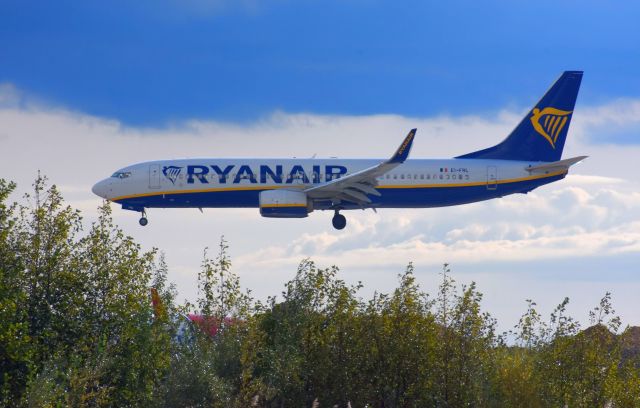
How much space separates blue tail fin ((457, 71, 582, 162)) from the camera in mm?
88375

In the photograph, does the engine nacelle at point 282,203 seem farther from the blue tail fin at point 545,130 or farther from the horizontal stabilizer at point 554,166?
the horizontal stabilizer at point 554,166

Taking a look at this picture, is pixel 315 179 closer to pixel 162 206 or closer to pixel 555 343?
pixel 162 206

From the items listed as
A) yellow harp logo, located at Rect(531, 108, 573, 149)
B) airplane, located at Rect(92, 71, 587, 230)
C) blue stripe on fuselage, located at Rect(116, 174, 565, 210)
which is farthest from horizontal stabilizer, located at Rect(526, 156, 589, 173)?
yellow harp logo, located at Rect(531, 108, 573, 149)

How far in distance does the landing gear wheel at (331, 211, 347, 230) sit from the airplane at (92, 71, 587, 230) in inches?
3.0

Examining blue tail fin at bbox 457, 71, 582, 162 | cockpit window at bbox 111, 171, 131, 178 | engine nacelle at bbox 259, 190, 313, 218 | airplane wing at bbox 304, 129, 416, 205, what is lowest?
engine nacelle at bbox 259, 190, 313, 218

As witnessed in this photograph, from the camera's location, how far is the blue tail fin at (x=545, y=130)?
88.4 meters

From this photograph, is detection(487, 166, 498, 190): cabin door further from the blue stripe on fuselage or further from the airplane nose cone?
the airplane nose cone

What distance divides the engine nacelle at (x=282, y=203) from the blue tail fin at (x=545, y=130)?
1529 centimetres

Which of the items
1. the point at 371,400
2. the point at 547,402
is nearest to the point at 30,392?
the point at 371,400

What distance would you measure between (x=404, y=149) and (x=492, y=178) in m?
13.5

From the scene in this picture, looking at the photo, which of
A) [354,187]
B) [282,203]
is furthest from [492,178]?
[282,203]

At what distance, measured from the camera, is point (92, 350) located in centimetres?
5434

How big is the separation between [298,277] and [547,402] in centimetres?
1642

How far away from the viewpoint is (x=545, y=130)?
9169cm
